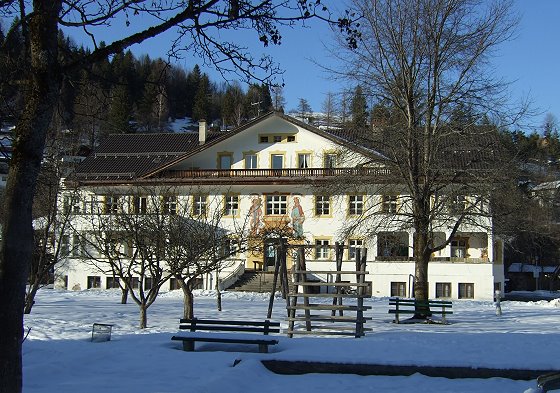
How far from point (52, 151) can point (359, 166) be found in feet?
33.9

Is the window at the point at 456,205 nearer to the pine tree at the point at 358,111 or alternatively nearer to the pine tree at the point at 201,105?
the pine tree at the point at 358,111

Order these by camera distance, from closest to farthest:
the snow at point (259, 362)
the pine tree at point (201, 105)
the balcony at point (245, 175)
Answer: the snow at point (259, 362) < the balcony at point (245, 175) < the pine tree at point (201, 105)

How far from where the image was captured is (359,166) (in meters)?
24.7

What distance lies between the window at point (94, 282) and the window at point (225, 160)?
38.3 ft

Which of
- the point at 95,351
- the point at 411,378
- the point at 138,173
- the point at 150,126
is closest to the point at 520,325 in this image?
the point at 411,378

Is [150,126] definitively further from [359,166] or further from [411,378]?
[411,378]

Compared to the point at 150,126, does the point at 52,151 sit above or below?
below

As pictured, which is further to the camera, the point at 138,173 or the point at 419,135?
the point at 138,173

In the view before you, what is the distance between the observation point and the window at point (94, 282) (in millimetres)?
49500

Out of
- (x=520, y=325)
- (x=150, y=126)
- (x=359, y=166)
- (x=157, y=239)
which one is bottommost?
(x=520, y=325)

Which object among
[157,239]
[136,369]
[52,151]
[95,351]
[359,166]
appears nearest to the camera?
[136,369]

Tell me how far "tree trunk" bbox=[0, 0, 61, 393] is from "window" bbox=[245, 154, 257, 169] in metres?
42.1

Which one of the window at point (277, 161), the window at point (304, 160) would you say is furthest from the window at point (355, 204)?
the window at point (277, 161)

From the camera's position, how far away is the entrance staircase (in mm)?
44031
